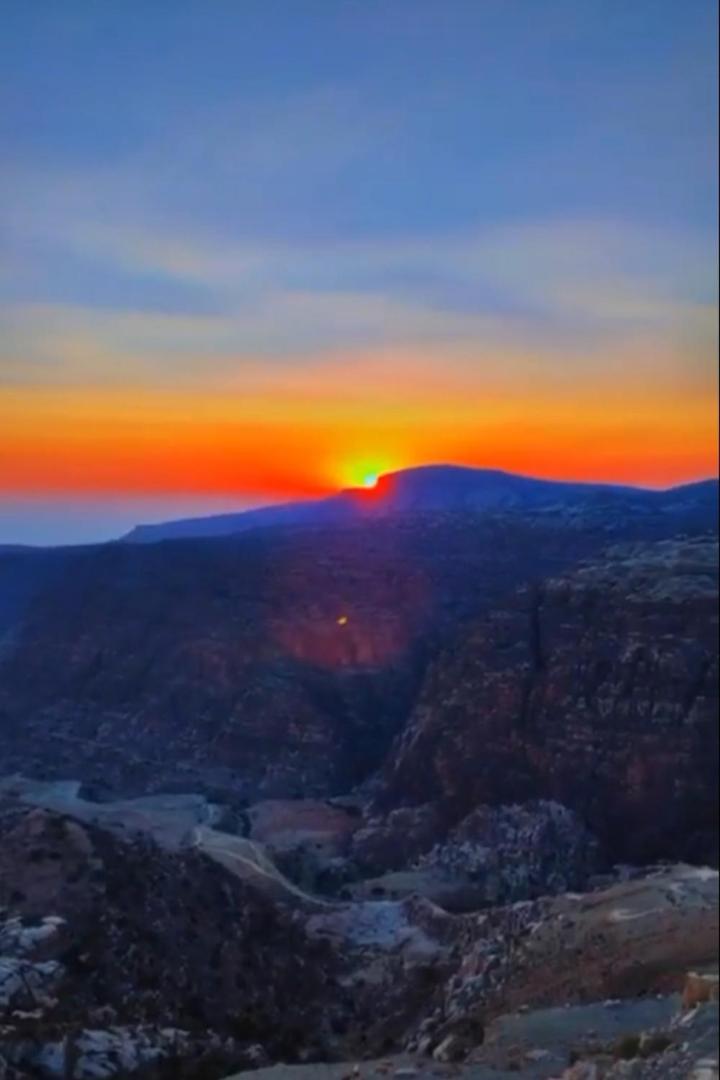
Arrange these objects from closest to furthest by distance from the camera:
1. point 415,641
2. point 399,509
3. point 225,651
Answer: point 399,509
point 415,641
point 225,651

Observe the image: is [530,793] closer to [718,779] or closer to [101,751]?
[718,779]

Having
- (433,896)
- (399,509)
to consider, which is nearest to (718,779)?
(433,896)

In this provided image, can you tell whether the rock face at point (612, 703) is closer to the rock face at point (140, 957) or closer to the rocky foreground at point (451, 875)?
the rocky foreground at point (451, 875)

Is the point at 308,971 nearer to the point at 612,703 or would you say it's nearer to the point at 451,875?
the point at 451,875

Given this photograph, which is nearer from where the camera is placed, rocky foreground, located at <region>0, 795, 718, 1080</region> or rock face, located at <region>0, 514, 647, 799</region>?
rocky foreground, located at <region>0, 795, 718, 1080</region>

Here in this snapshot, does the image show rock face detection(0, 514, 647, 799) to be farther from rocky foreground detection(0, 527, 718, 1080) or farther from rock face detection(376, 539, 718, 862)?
rock face detection(376, 539, 718, 862)

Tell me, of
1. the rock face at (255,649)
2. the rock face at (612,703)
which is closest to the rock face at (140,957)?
the rock face at (612,703)

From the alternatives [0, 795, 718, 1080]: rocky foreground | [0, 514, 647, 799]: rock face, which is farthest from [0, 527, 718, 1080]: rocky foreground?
[0, 514, 647, 799]: rock face

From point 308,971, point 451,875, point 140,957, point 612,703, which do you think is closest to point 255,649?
point 451,875
